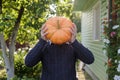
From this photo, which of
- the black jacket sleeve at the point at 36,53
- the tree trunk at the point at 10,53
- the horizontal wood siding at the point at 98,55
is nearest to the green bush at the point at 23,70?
the tree trunk at the point at 10,53

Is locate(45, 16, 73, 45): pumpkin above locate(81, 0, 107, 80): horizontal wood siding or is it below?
above

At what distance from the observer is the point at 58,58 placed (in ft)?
9.22


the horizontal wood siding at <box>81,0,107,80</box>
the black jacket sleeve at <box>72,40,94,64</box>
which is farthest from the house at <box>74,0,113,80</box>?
the black jacket sleeve at <box>72,40,94,64</box>

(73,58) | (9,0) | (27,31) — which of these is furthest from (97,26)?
(73,58)

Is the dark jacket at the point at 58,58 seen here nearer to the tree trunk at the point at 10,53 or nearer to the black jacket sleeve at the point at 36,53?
the black jacket sleeve at the point at 36,53

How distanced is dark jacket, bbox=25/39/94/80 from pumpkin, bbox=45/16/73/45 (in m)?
0.06

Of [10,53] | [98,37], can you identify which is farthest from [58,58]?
[98,37]

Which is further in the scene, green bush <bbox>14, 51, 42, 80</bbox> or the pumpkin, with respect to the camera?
green bush <bbox>14, 51, 42, 80</bbox>

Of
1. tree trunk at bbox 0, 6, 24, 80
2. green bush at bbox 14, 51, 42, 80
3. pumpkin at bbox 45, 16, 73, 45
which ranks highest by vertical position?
pumpkin at bbox 45, 16, 73, 45

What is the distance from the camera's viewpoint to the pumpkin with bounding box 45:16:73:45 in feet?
9.15

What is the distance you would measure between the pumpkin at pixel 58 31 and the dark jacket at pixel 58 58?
2.5 inches

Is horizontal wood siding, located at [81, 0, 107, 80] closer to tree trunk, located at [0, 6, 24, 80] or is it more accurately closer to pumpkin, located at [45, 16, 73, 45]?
tree trunk, located at [0, 6, 24, 80]

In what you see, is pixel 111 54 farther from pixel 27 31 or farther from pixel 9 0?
pixel 27 31

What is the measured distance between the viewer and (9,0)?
9.77 meters
